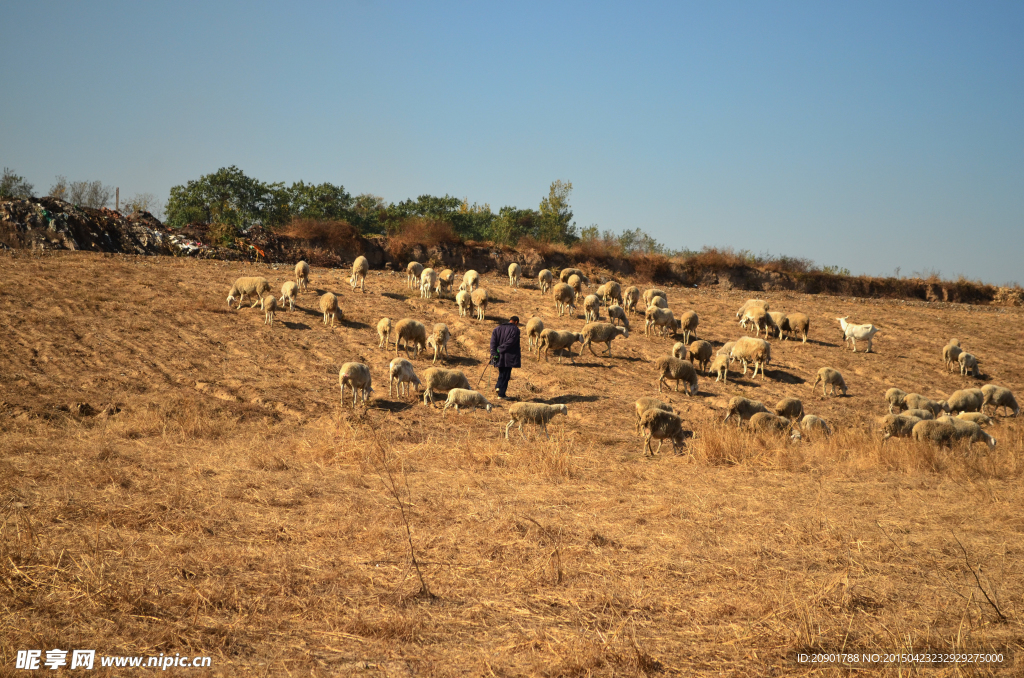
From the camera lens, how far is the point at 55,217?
89.2 ft

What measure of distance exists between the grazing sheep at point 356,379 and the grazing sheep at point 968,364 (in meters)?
18.1

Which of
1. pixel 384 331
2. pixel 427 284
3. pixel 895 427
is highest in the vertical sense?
pixel 427 284

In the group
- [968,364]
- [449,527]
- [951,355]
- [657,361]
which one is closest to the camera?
[449,527]

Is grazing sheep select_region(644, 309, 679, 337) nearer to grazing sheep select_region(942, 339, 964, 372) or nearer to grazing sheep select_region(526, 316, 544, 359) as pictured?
grazing sheep select_region(526, 316, 544, 359)

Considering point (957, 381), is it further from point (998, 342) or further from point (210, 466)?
point (210, 466)

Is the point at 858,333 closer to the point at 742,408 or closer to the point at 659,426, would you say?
the point at 742,408

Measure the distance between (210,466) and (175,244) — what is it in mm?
23862

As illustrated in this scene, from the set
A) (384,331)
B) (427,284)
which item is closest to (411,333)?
(384,331)

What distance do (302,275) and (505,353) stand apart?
9.94m

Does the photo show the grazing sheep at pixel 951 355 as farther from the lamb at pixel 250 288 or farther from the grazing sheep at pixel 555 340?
the lamb at pixel 250 288

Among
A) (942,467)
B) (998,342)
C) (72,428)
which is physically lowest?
(72,428)

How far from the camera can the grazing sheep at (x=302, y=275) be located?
22.5 meters

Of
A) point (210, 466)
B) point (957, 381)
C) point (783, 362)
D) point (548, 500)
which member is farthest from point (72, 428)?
point (957, 381)

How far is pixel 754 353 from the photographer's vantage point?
18.8 m
